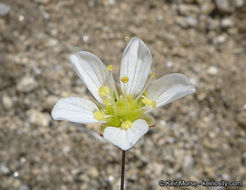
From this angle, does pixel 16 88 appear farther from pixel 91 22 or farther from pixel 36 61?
pixel 91 22

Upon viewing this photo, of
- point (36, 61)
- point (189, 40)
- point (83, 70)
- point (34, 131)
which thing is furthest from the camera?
point (189, 40)

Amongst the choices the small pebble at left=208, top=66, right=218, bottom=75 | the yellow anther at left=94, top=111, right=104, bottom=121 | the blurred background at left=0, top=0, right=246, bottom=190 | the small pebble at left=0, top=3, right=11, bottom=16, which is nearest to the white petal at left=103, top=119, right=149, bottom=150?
the yellow anther at left=94, top=111, right=104, bottom=121

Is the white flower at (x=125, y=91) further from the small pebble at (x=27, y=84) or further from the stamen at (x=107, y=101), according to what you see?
the small pebble at (x=27, y=84)

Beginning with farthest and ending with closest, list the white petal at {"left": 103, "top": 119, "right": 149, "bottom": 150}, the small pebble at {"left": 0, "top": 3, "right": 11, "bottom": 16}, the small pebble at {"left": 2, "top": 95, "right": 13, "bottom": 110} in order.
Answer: the small pebble at {"left": 0, "top": 3, "right": 11, "bottom": 16}
the small pebble at {"left": 2, "top": 95, "right": 13, "bottom": 110}
the white petal at {"left": 103, "top": 119, "right": 149, "bottom": 150}

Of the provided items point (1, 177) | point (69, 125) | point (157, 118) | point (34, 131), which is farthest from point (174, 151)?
point (1, 177)

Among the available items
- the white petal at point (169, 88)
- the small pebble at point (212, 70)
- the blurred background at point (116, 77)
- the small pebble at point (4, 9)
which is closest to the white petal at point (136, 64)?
the white petal at point (169, 88)

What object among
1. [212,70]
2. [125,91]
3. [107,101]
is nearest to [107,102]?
[107,101]

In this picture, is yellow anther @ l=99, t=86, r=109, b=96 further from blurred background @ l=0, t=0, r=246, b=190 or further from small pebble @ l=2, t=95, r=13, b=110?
small pebble @ l=2, t=95, r=13, b=110
